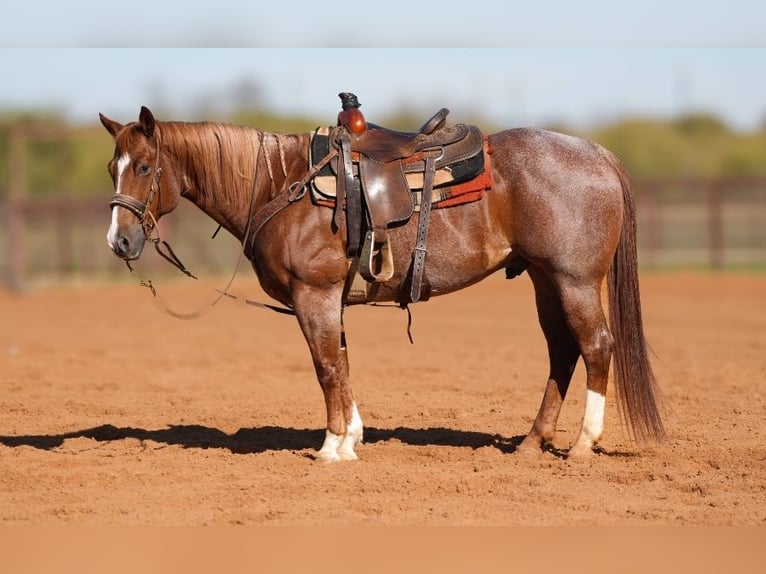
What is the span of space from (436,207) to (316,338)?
114cm

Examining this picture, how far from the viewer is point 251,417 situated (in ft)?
27.5

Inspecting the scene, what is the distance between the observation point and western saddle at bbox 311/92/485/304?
6.35 metres

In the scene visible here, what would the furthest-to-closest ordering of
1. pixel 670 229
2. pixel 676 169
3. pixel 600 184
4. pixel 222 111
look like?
pixel 222 111, pixel 676 169, pixel 670 229, pixel 600 184

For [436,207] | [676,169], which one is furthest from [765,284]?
[676,169]

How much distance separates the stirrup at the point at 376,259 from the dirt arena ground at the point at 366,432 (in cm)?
123

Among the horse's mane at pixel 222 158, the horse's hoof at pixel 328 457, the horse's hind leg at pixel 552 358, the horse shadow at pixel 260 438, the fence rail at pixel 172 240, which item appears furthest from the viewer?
the fence rail at pixel 172 240

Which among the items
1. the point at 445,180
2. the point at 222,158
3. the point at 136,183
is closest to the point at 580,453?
the point at 445,180

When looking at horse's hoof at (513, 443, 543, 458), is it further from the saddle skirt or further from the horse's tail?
the saddle skirt

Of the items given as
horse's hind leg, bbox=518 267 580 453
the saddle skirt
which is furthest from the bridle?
horse's hind leg, bbox=518 267 580 453

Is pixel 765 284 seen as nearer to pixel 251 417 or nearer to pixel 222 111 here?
pixel 251 417

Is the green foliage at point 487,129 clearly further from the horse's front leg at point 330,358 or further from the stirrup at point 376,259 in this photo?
the stirrup at point 376,259

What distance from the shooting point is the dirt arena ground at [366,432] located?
553 cm

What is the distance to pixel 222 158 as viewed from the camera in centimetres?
667

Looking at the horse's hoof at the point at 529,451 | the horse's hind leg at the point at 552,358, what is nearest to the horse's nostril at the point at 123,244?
the horse's hind leg at the point at 552,358
